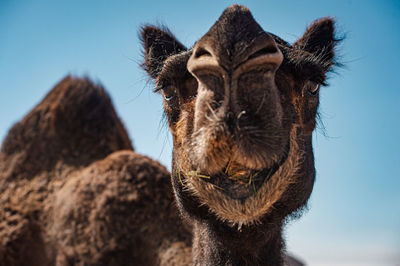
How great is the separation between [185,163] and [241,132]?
24.3 inches

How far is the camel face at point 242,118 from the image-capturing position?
65.5 inches

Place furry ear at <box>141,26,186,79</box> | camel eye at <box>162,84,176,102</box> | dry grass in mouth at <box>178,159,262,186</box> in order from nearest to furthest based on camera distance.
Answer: dry grass in mouth at <box>178,159,262,186</box> → camel eye at <box>162,84,176,102</box> → furry ear at <box>141,26,186,79</box>

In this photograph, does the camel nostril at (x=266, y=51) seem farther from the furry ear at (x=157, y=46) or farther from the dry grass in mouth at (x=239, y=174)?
the furry ear at (x=157, y=46)

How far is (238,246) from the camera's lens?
2.64 m

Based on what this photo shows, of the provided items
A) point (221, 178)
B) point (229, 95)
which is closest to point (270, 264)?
point (221, 178)

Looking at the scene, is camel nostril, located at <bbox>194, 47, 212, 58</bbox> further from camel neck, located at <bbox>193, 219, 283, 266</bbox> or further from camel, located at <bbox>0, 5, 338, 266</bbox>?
camel neck, located at <bbox>193, 219, 283, 266</bbox>

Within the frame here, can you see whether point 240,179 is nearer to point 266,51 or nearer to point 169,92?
point 266,51

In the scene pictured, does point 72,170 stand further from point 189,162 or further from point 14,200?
point 189,162

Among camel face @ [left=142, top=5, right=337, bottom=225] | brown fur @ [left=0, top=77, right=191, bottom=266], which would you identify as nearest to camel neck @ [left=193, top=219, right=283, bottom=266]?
camel face @ [left=142, top=5, right=337, bottom=225]

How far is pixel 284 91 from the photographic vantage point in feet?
7.04

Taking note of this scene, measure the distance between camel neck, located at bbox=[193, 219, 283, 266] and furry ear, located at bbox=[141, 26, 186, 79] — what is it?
4.37ft

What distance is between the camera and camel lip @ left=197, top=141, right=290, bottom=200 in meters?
1.90

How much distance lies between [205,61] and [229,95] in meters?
0.20

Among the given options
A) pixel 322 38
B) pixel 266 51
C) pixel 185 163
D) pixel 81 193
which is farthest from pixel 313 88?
pixel 81 193
